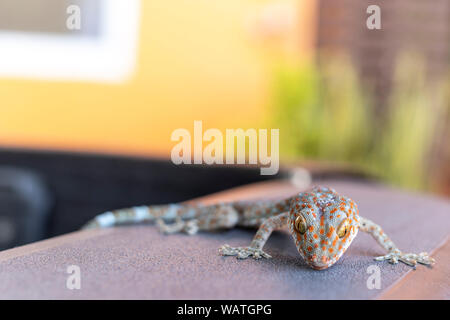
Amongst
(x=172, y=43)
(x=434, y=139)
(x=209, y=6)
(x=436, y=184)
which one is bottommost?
(x=436, y=184)

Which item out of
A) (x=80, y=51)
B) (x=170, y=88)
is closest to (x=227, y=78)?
(x=170, y=88)

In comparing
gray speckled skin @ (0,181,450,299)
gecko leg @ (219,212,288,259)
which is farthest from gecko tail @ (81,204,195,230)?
gecko leg @ (219,212,288,259)

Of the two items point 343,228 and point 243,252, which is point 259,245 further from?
point 343,228
